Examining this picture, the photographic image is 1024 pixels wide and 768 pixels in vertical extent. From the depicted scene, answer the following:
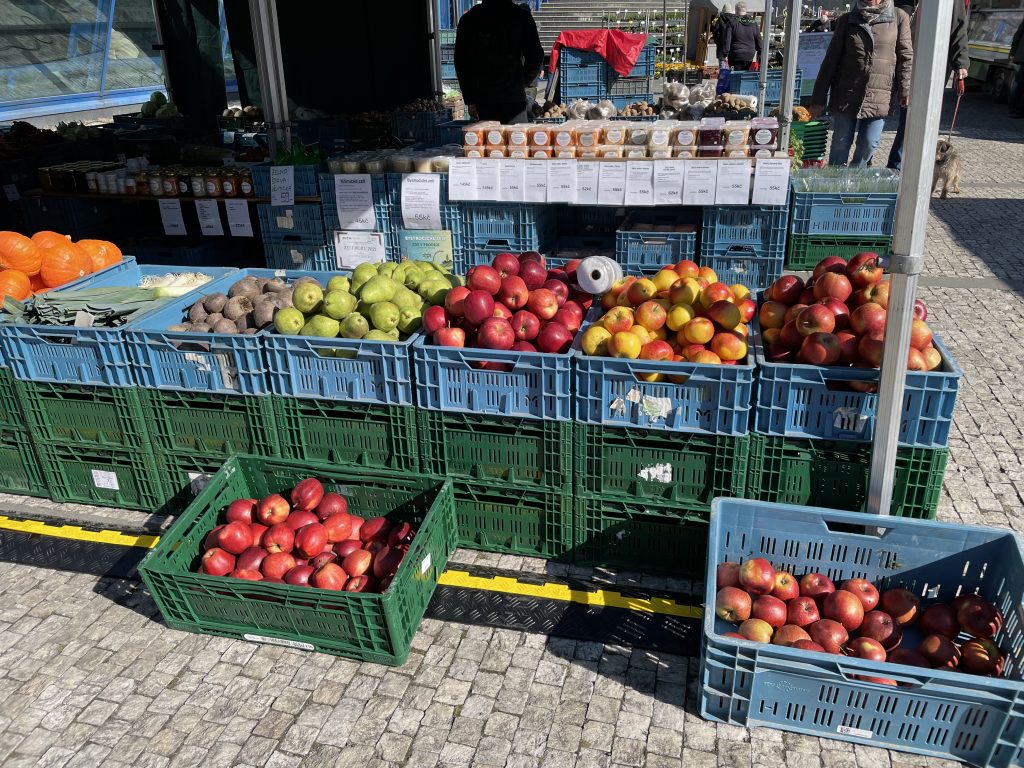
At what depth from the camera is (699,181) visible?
7023 mm

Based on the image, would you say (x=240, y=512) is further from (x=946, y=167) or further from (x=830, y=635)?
(x=946, y=167)

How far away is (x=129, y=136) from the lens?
42.6ft

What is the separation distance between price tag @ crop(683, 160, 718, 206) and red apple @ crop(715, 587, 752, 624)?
4.16 meters

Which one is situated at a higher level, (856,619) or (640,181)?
(640,181)

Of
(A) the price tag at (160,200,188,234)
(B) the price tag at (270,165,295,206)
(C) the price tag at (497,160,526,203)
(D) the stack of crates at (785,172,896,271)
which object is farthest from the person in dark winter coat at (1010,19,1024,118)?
(A) the price tag at (160,200,188,234)

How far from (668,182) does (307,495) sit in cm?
430

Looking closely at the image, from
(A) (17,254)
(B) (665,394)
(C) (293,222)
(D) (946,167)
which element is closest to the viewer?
(B) (665,394)

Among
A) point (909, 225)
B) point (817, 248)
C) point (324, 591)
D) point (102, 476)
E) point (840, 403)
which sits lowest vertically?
point (102, 476)

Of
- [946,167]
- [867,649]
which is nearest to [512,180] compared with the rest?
[867,649]

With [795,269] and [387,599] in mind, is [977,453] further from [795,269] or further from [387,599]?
[387,599]

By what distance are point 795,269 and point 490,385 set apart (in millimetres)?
4654

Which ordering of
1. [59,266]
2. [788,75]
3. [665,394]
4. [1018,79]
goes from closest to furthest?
1. [665,394]
2. [59,266]
3. [788,75]
4. [1018,79]

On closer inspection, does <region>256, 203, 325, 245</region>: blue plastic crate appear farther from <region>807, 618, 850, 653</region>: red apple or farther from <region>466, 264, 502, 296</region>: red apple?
<region>807, 618, 850, 653</region>: red apple

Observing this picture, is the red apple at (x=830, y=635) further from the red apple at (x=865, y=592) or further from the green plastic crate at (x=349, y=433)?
the green plastic crate at (x=349, y=433)
